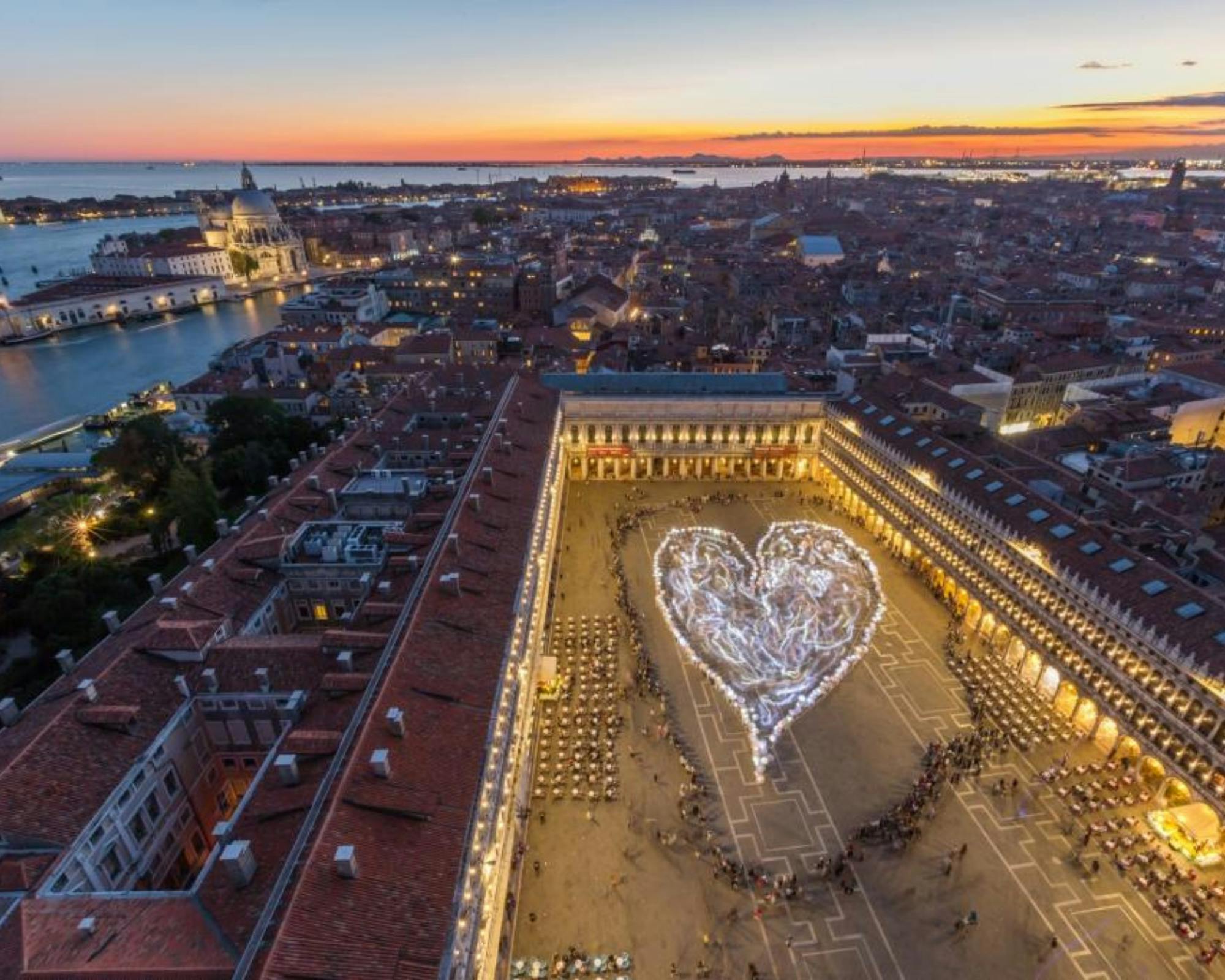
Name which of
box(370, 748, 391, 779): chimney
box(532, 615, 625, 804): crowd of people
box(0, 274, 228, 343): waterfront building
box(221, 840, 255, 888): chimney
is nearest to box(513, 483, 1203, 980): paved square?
box(532, 615, 625, 804): crowd of people

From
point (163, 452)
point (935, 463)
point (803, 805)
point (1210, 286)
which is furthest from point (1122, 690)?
point (1210, 286)

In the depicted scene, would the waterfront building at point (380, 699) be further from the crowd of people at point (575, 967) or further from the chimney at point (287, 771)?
the crowd of people at point (575, 967)

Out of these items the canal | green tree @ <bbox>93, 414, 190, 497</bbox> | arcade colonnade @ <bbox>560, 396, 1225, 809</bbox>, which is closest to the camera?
arcade colonnade @ <bbox>560, 396, 1225, 809</bbox>

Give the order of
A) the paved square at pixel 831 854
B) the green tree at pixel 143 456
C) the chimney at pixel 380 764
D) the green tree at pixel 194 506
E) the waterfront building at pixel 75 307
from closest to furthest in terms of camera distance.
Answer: the chimney at pixel 380 764 → the paved square at pixel 831 854 → the green tree at pixel 194 506 → the green tree at pixel 143 456 → the waterfront building at pixel 75 307

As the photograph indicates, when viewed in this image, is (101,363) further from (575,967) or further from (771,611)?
(575,967)

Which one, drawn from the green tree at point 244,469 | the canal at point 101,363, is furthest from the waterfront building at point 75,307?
the green tree at point 244,469

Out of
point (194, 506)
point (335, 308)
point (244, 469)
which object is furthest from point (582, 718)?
point (335, 308)

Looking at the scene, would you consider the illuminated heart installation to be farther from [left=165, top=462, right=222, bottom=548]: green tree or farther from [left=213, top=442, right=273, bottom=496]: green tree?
[left=213, top=442, right=273, bottom=496]: green tree
